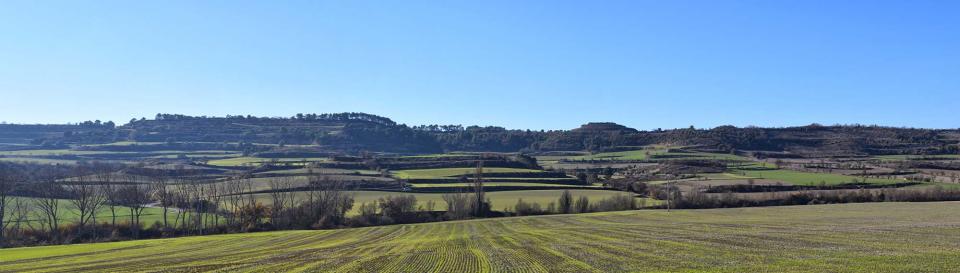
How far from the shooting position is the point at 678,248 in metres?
41.2

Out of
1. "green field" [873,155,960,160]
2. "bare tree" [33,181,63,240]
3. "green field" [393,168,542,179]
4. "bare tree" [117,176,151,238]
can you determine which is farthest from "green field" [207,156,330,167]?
"green field" [873,155,960,160]

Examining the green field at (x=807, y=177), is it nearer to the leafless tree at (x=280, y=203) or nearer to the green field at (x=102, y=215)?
the leafless tree at (x=280, y=203)

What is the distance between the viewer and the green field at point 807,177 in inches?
4823

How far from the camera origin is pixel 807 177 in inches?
5207

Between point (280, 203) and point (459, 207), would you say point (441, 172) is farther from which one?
point (280, 203)

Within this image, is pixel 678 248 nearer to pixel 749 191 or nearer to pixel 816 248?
pixel 816 248

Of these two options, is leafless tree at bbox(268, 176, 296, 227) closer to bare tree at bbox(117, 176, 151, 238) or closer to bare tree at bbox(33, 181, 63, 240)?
bare tree at bbox(117, 176, 151, 238)

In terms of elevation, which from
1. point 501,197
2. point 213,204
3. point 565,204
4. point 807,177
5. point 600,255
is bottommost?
point 213,204

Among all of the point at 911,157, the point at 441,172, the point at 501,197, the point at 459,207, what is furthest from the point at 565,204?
the point at 911,157

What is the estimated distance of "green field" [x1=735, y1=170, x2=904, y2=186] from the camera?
12250 centimetres

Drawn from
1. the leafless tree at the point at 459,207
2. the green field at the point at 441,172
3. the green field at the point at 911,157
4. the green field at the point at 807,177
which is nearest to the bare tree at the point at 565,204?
the leafless tree at the point at 459,207

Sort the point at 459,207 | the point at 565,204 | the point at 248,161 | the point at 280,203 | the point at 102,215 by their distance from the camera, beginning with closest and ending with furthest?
the point at 102,215 → the point at 280,203 → the point at 459,207 → the point at 565,204 → the point at 248,161

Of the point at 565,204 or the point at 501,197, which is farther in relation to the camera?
the point at 501,197

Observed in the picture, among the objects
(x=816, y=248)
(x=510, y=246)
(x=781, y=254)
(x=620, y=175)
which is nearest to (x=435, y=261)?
(x=510, y=246)
